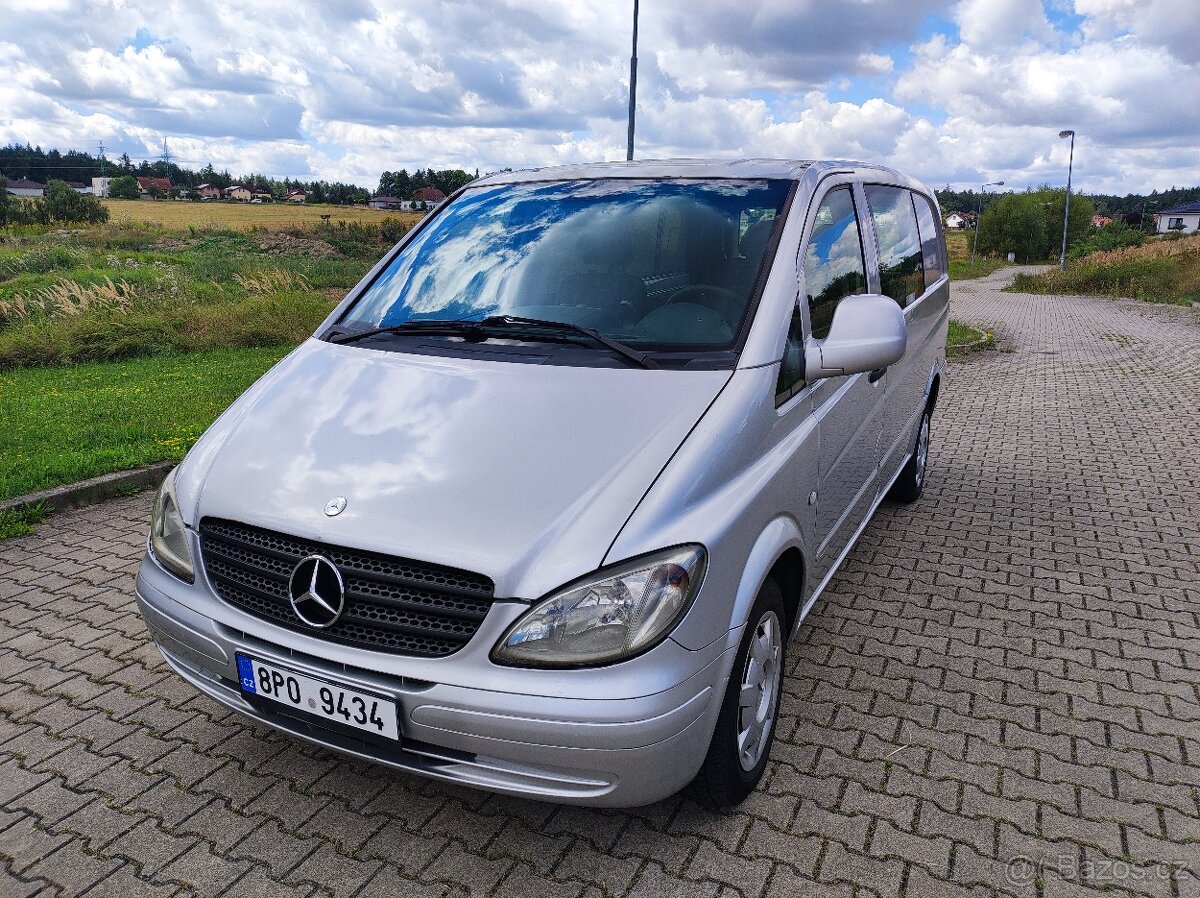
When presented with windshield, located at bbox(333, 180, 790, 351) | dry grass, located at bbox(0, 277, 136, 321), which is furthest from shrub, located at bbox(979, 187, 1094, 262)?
windshield, located at bbox(333, 180, 790, 351)

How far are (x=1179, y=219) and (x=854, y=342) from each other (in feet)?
429

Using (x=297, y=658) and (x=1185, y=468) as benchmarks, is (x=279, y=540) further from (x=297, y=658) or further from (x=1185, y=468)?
(x=1185, y=468)

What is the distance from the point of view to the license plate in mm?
2285

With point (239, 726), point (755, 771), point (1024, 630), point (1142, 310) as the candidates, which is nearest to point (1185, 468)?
point (1024, 630)

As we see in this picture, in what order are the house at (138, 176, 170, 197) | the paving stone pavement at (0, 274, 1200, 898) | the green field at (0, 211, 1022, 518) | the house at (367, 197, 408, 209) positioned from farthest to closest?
the house at (138, 176, 170, 197), the house at (367, 197, 408, 209), the green field at (0, 211, 1022, 518), the paving stone pavement at (0, 274, 1200, 898)

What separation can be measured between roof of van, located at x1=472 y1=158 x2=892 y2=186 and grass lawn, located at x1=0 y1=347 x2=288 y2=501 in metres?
3.68

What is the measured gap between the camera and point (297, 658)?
2400 mm

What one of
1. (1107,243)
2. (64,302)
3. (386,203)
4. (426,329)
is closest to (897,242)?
(426,329)

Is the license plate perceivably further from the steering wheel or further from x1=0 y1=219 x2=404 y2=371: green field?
x1=0 y1=219 x2=404 y2=371: green field

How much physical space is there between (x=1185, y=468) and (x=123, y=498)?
7671 millimetres

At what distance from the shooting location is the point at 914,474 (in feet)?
19.0

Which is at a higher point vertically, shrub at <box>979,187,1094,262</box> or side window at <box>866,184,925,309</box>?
shrub at <box>979,187,1094,262</box>

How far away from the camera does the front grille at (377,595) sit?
2227 mm

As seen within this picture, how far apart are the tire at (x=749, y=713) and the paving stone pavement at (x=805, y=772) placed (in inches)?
5.1
